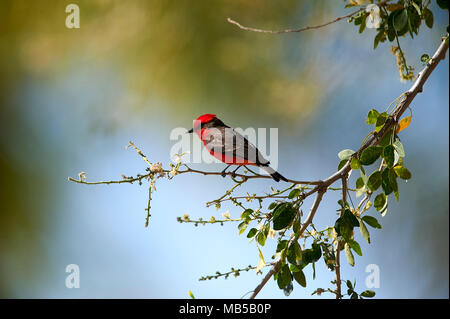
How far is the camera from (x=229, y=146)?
0.77 metres

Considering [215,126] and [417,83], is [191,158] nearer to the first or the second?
[215,126]

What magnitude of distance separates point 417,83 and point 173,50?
82 cm

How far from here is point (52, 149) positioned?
129cm

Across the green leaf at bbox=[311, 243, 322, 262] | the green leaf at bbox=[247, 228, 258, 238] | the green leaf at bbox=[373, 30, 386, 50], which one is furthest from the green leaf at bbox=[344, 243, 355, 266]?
the green leaf at bbox=[373, 30, 386, 50]

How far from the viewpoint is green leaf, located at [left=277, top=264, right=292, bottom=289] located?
0.64 metres

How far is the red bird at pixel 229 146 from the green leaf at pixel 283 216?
6 centimetres

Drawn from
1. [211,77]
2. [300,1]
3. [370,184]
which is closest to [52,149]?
[211,77]

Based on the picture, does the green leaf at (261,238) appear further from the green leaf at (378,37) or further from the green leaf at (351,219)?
the green leaf at (378,37)

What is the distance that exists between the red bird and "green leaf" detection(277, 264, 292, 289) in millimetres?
137

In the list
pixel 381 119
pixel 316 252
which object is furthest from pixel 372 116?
pixel 316 252

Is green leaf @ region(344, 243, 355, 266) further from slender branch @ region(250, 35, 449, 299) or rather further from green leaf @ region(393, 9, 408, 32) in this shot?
green leaf @ region(393, 9, 408, 32)

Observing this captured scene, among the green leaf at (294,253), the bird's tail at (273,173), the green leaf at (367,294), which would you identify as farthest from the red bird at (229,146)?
the green leaf at (367,294)

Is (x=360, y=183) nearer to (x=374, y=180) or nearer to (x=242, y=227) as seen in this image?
(x=374, y=180)

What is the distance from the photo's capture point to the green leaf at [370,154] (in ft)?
1.92
